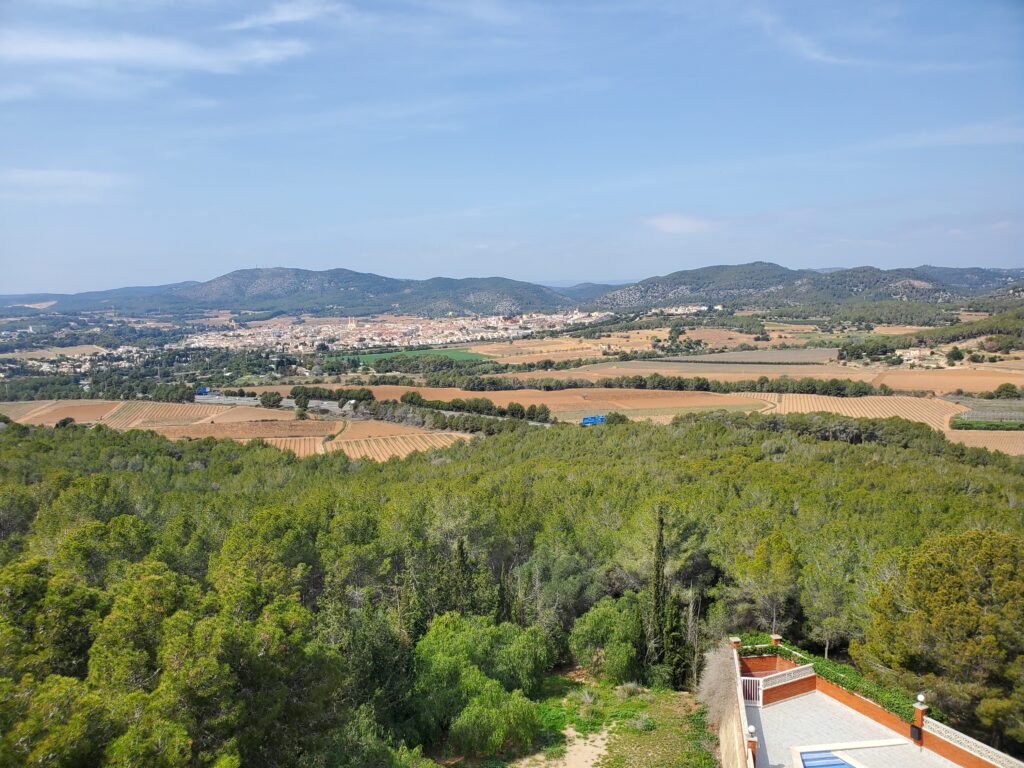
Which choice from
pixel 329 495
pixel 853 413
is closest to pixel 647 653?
pixel 329 495

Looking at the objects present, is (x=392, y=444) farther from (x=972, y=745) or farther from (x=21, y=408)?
(x=21, y=408)

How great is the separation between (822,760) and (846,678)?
311cm

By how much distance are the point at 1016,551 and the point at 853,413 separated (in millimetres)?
48056

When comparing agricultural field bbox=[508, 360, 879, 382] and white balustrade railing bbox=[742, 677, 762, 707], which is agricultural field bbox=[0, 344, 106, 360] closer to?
agricultural field bbox=[508, 360, 879, 382]

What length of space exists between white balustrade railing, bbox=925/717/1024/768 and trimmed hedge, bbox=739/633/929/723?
49cm

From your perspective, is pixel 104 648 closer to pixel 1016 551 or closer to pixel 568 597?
pixel 568 597

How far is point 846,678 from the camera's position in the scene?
15375 millimetres

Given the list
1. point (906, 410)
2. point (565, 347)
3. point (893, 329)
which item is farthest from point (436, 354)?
point (893, 329)

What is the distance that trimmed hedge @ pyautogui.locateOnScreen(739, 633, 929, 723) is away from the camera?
45.9 feet

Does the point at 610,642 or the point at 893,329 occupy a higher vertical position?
the point at 893,329

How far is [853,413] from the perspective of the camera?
5766 cm

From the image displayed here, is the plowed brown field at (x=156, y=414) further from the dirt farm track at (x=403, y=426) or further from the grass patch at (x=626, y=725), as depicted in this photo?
the grass patch at (x=626, y=725)

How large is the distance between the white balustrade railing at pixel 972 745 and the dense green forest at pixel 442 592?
78 cm

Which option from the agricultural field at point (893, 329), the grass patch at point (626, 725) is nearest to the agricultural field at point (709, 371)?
the agricultural field at point (893, 329)
